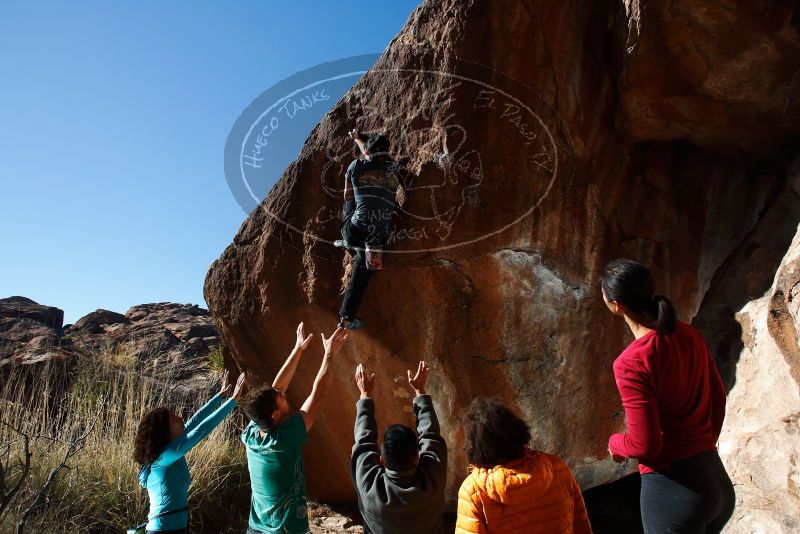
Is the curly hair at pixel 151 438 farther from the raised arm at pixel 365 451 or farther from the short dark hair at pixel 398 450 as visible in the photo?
the short dark hair at pixel 398 450

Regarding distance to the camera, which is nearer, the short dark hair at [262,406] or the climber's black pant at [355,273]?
the short dark hair at [262,406]

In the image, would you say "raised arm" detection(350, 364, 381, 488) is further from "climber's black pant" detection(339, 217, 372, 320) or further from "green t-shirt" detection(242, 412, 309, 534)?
"climber's black pant" detection(339, 217, 372, 320)

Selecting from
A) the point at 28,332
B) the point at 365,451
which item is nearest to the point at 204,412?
the point at 365,451

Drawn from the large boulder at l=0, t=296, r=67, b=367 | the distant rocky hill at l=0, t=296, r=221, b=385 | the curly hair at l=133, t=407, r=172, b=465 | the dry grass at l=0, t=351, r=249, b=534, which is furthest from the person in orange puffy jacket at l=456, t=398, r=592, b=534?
the large boulder at l=0, t=296, r=67, b=367

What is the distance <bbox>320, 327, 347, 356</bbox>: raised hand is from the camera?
11.5ft

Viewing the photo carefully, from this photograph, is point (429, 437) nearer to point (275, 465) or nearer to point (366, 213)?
point (275, 465)

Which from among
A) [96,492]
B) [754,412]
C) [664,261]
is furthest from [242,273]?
[754,412]

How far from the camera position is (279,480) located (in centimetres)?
278

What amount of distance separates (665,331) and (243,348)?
3.52 meters

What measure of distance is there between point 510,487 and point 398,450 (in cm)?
45

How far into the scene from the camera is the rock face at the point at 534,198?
165 inches

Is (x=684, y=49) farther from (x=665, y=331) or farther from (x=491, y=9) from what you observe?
(x=665, y=331)

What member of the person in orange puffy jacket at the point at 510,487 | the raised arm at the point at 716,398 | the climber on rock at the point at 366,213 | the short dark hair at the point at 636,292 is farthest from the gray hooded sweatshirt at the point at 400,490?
the climber on rock at the point at 366,213

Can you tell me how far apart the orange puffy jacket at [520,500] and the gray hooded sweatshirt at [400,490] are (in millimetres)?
227
